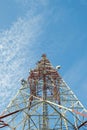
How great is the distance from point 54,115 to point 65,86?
258 inches

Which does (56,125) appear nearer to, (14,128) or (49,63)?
(14,128)

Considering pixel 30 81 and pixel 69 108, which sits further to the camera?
pixel 30 81

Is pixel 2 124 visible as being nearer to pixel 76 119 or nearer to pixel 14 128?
pixel 14 128

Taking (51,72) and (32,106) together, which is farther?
(51,72)

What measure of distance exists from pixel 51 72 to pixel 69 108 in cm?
964

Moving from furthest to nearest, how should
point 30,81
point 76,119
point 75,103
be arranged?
point 30,81 → point 75,103 → point 76,119

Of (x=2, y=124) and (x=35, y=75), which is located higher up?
(x=35, y=75)

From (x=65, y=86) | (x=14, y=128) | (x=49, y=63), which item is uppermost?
(x=49, y=63)

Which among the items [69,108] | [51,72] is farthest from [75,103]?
[51,72]

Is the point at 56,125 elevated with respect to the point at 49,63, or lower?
lower

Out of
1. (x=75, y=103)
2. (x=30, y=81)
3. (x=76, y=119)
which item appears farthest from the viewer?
(x=30, y=81)

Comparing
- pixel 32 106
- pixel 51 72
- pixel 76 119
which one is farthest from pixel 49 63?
pixel 76 119

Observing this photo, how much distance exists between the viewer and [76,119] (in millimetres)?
65125

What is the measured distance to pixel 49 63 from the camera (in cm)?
7706
